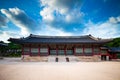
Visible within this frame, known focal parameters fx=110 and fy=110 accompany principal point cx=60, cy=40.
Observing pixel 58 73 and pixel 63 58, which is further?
pixel 63 58

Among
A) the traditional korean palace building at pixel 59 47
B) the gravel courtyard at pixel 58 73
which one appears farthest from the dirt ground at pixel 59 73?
the traditional korean palace building at pixel 59 47

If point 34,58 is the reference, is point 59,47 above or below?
above

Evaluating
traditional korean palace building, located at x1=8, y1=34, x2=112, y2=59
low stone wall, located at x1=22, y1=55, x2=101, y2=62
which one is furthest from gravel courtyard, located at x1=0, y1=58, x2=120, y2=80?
traditional korean palace building, located at x1=8, y1=34, x2=112, y2=59

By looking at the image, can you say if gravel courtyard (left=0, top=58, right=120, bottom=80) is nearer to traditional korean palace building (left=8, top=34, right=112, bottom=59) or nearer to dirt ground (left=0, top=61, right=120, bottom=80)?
dirt ground (left=0, top=61, right=120, bottom=80)

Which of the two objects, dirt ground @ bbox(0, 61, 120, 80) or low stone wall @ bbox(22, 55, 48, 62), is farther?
low stone wall @ bbox(22, 55, 48, 62)

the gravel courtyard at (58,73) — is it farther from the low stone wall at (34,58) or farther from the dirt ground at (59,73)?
the low stone wall at (34,58)

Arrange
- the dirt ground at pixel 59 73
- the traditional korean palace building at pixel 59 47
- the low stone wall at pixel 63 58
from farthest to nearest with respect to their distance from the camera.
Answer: the traditional korean palace building at pixel 59 47 → the low stone wall at pixel 63 58 → the dirt ground at pixel 59 73

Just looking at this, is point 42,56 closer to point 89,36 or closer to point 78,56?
point 78,56

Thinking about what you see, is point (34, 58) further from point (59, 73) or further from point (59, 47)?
point (59, 73)

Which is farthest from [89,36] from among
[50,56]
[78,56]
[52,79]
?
[52,79]

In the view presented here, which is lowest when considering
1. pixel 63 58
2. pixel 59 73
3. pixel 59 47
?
pixel 63 58

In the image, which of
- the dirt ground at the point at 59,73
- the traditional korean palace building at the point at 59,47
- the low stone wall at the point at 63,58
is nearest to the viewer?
the dirt ground at the point at 59,73

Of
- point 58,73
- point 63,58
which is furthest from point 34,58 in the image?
point 58,73

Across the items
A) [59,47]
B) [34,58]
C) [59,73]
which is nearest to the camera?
[59,73]
